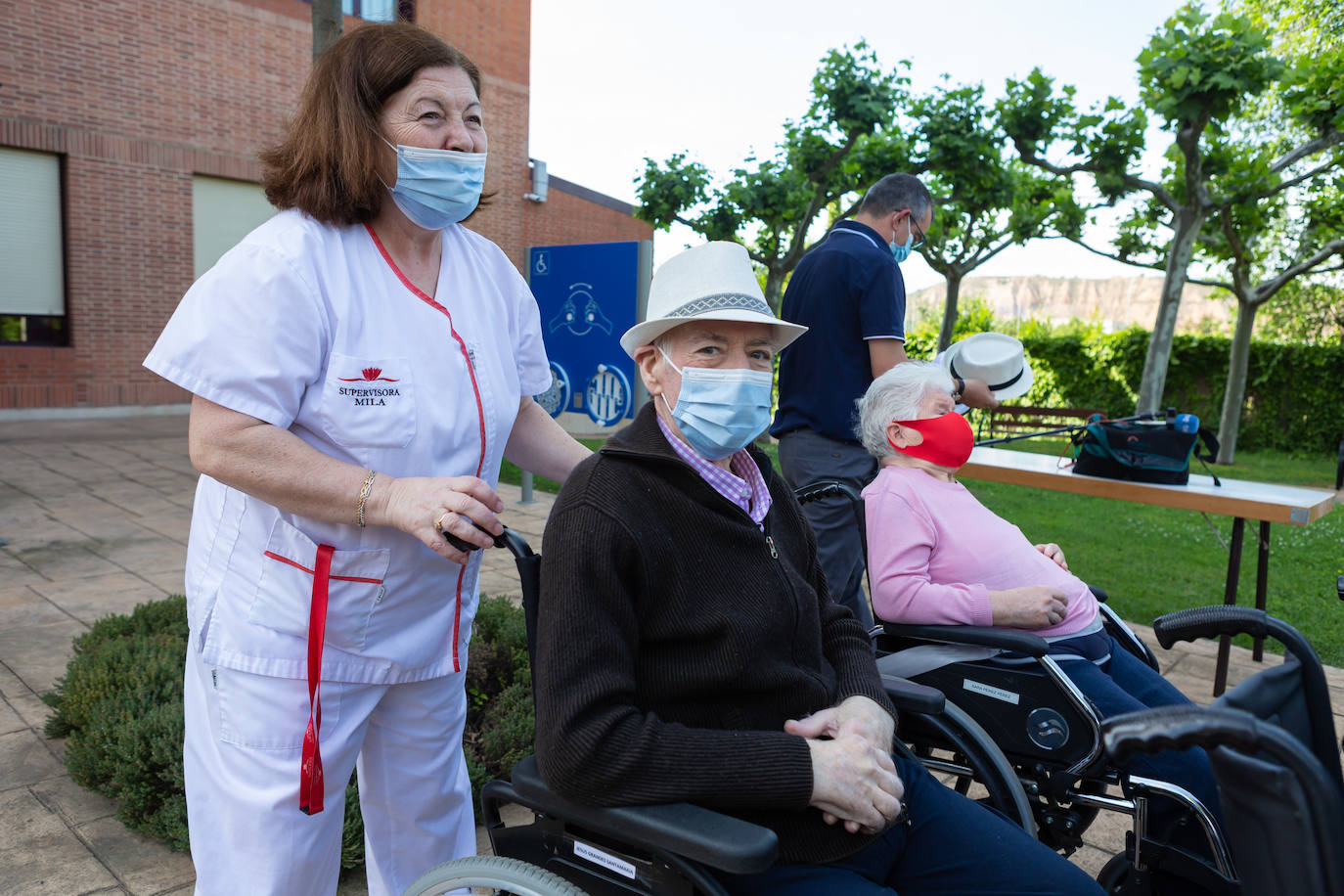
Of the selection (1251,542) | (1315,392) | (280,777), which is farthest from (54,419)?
(1315,392)

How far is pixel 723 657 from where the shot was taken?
1.53 meters

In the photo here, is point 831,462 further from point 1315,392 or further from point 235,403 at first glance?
point 1315,392

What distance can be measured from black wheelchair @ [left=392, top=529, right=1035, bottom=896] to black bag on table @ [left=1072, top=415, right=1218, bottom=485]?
11.3ft

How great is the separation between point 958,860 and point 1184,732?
2.77 ft

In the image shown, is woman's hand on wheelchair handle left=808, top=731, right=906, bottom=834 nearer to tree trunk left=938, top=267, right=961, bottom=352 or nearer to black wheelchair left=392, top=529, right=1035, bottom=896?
black wheelchair left=392, top=529, right=1035, bottom=896

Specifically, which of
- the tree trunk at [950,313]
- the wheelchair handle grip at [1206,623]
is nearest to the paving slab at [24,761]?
the wheelchair handle grip at [1206,623]

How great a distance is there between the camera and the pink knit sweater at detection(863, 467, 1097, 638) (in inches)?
93.4

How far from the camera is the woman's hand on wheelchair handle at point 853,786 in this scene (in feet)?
4.75

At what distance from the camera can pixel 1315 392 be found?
16.7m

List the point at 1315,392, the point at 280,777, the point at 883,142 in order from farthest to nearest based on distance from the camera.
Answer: the point at 1315,392
the point at 883,142
the point at 280,777

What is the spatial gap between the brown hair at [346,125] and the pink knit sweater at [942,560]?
157cm

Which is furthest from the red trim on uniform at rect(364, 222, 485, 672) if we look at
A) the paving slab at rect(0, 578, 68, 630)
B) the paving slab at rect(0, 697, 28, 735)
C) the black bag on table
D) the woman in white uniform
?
the paving slab at rect(0, 578, 68, 630)

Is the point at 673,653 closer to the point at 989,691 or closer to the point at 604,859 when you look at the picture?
the point at 604,859

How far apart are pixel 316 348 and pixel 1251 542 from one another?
922 centimetres
